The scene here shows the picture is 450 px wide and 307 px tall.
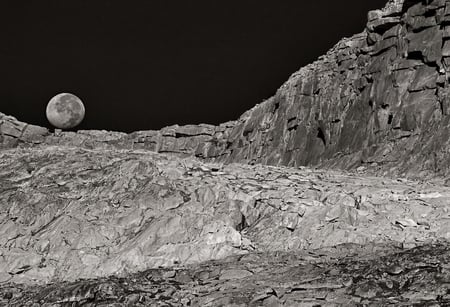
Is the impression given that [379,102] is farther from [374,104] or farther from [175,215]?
[175,215]

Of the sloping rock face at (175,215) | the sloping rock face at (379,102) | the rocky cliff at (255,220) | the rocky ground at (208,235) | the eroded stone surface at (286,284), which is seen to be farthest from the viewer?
the sloping rock face at (379,102)

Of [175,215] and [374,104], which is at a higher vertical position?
[374,104]

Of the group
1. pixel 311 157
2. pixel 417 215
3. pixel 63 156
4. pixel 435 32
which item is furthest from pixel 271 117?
pixel 417 215

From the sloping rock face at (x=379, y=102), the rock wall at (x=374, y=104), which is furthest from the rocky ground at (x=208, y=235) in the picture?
the rock wall at (x=374, y=104)

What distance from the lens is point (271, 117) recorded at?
64562 millimetres

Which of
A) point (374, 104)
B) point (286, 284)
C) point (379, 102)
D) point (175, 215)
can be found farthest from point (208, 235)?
point (374, 104)

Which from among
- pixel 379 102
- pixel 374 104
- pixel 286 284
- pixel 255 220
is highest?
pixel 379 102

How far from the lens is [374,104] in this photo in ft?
150

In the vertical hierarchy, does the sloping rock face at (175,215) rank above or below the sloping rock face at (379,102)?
below

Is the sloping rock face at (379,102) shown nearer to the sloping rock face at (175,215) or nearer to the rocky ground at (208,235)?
the rocky ground at (208,235)

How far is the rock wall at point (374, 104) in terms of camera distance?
130 feet

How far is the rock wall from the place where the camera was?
39.5 metres

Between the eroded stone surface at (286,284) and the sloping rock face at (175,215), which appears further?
the sloping rock face at (175,215)

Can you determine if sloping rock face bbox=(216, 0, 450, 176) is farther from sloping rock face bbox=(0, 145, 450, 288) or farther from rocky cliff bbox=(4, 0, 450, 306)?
sloping rock face bbox=(0, 145, 450, 288)
